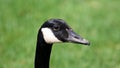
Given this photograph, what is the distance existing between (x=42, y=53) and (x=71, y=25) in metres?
2.76

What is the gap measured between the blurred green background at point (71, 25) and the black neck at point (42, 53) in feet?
5.31

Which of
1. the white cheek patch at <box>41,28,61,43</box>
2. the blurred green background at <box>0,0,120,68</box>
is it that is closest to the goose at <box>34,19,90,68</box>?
the white cheek patch at <box>41,28,61,43</box>

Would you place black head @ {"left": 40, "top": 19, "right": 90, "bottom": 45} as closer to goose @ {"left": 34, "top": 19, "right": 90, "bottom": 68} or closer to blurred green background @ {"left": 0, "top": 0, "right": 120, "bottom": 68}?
goose @ {"left": 34, "top": 19, "right": 90, "bottom": 68}

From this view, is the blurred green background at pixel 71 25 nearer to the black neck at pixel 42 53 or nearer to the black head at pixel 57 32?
the black neck at pixel 42 53

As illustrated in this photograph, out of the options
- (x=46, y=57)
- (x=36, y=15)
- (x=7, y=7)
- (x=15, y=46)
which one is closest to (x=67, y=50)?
(x=15, y=46)

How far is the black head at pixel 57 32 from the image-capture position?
3.64 meters

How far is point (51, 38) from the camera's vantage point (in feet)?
12.0

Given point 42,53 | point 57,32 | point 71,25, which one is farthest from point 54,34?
point 71,25

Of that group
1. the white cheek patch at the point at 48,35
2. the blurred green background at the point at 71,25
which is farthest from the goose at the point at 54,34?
the blurred green background at the point at 71,25

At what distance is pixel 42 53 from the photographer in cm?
378

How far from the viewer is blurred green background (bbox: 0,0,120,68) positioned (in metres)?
5.64

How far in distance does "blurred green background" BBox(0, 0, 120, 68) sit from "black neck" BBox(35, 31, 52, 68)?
1.62 m

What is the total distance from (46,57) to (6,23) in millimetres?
2852

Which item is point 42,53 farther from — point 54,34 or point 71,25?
point 71,25
